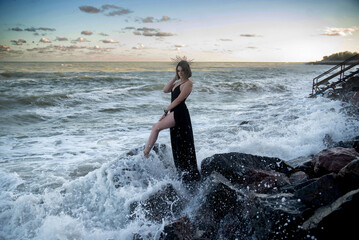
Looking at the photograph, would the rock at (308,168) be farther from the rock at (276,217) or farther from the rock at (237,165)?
the rock at (276,217)

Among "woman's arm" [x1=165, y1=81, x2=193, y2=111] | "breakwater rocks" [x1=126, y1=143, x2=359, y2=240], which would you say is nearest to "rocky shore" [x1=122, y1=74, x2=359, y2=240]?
"breakwater rocks" [x1=126, y1=143, x2=359, y2=240]

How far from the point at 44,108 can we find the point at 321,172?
15.6 meters

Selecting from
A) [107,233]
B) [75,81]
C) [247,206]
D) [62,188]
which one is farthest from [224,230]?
[75,81]

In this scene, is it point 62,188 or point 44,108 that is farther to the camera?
point 44,108

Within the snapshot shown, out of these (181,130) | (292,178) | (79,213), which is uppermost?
(181,130)

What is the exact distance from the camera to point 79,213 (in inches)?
169

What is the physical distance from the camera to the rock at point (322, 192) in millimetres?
2922

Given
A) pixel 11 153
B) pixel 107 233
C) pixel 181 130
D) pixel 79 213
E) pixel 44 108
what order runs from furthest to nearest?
pixel 44 108
pixel 11 153
pixel 181 130
pixel 79 213
pixel 107 233

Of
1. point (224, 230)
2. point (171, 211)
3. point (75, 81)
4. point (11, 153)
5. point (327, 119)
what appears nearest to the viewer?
point (224, 230)

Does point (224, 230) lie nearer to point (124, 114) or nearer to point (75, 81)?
point (124, 114)

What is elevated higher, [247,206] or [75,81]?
[75,81]

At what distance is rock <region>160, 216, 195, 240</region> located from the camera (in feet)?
10.2

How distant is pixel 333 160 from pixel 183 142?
2.49 m

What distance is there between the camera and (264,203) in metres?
3.13
